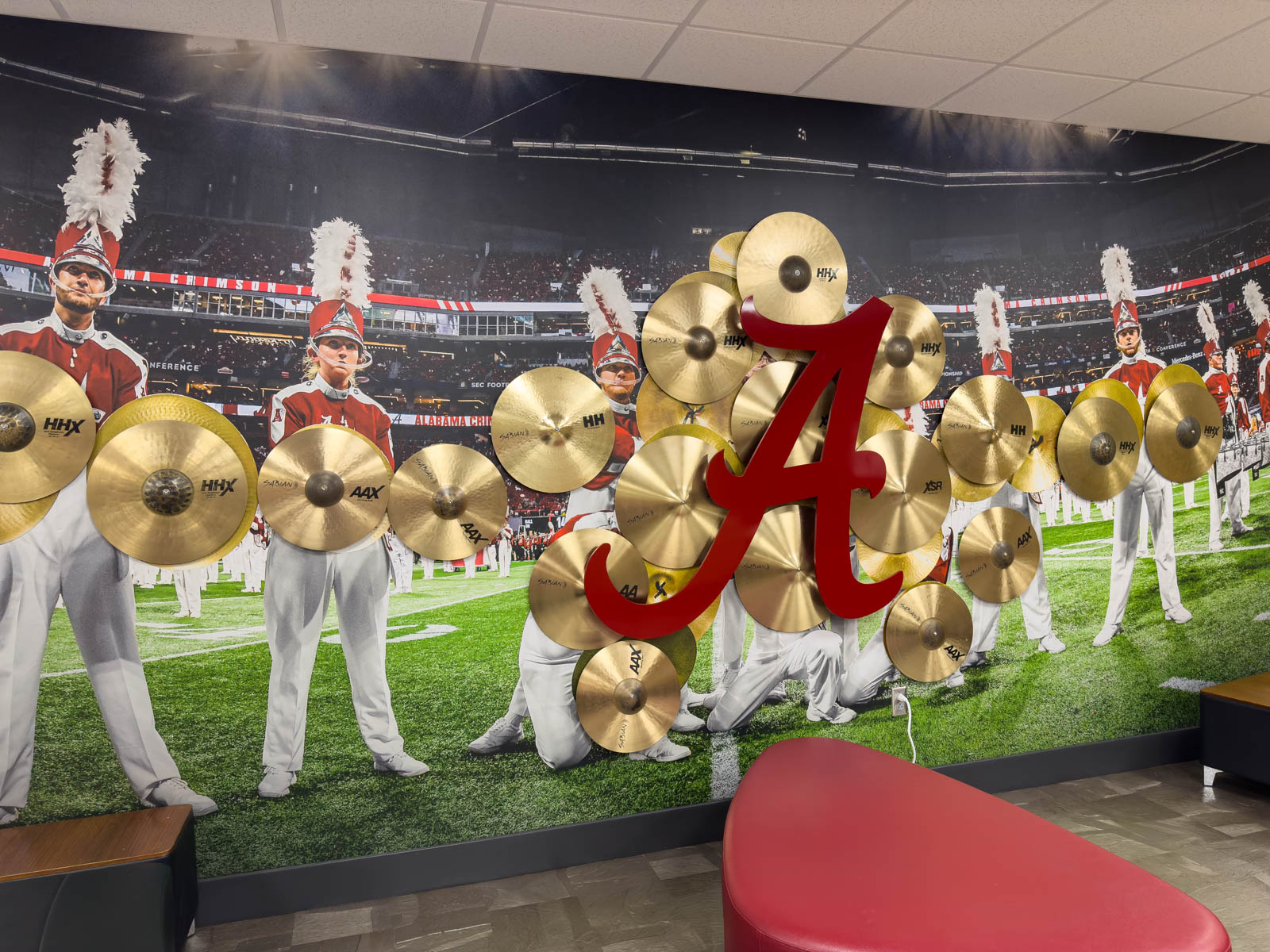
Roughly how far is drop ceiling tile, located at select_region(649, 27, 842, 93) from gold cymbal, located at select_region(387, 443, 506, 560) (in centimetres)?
163

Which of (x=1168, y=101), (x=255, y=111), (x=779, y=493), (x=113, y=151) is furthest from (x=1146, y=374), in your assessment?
(x=113, y=151)

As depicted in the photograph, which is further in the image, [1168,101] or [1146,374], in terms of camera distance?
[1146,374]

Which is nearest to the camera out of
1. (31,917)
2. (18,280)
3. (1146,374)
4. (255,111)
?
(31,917)

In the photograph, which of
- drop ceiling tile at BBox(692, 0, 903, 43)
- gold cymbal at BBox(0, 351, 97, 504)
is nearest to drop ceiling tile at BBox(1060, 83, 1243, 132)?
drop ceiling tile at BBox(692, 0, 903, 43)

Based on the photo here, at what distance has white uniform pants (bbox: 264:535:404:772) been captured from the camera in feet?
8.76

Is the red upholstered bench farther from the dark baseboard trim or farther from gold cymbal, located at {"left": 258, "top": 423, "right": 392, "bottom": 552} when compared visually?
gold cymbal, located at {"left": 258, "top": 423, "right": 392, "bottom": 552}

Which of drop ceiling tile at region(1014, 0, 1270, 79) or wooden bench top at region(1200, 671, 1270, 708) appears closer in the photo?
drop ceiling tile at region(1014, 0, 1270, 79)

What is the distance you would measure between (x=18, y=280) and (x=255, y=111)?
3.02 feet

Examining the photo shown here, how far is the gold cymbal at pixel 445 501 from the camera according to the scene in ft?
8.98

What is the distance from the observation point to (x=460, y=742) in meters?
2.85

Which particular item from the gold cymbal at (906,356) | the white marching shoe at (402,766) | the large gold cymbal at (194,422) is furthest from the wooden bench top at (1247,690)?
the large gold cymbal at (194,422)

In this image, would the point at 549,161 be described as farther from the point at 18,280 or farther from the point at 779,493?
the point at 18,280

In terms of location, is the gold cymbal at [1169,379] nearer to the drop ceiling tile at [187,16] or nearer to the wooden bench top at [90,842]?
the drop ceiling tile at [187,16]

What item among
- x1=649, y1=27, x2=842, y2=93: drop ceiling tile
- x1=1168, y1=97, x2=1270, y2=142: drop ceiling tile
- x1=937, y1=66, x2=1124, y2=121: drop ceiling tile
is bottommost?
x1=649, y1=27, x2=842, y2=93: drop ceiling tile
